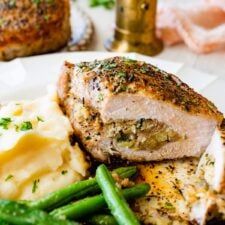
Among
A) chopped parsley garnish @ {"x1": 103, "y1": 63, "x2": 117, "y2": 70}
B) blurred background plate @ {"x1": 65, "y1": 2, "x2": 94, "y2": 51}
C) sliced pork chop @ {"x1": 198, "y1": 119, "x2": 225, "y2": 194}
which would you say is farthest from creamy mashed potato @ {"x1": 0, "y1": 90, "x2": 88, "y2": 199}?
blurred background plate @ {"x1": 65, "y1": 2, "x2": 94, "y2": 51}

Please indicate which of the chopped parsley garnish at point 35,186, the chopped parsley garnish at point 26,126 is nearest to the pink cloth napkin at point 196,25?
the chopped parsley garnish at point 26,126

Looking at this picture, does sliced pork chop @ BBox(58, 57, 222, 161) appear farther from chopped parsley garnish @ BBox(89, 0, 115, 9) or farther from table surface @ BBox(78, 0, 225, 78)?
chopped parsley garnish @ BBox(89, 0, 115, 9)

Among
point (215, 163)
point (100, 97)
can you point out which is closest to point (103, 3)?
point (100, 97)

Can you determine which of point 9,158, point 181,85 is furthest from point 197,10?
point 9,158

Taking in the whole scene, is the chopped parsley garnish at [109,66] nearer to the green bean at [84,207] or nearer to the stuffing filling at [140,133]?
the stuffing filling at [140,133]

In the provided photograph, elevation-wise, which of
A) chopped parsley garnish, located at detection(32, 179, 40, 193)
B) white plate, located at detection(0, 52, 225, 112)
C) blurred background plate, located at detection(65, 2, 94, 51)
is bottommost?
blurred background plate, located at detection(65, 2, 94, 51)

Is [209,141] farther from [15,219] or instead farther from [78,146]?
[15,219]

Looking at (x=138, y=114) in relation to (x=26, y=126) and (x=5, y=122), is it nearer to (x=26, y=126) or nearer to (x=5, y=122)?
(x=26, y=126)
